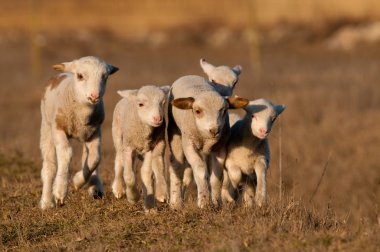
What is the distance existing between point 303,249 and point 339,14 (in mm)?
62358

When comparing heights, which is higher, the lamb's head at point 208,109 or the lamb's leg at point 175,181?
the lamb's head at point 208,109

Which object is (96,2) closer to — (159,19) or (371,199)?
(159,19)

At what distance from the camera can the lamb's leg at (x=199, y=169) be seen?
9.60m

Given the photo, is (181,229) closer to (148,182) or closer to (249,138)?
(148,182)

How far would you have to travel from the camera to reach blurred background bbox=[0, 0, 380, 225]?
19.6 m

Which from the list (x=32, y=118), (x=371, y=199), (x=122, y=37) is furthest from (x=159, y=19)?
(x=371, y=199)

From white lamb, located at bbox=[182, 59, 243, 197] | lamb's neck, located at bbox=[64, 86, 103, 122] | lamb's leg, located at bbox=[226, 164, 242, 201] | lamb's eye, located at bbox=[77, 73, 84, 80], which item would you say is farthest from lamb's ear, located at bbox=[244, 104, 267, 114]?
lamb's eye, located at bbox=[77, 73, 84, 80]

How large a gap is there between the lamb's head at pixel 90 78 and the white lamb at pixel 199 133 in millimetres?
873

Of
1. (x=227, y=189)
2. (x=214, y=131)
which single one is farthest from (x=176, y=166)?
(x=214, y=131)

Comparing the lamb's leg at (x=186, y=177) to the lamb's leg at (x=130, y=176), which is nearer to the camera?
the lamb's leg at (x=130, y=176)

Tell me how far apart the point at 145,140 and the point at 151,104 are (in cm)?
54

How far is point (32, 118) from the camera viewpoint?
27.6 m

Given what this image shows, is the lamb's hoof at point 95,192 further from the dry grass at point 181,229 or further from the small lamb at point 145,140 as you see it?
the small lamb at point 145,140

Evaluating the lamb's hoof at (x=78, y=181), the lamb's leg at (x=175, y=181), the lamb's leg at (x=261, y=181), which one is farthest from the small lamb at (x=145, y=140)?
the lamb's leg at (x=261, y=181)
